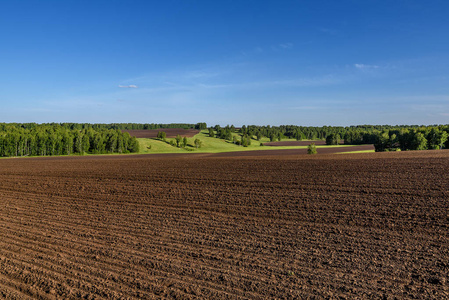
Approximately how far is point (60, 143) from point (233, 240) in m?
76.2

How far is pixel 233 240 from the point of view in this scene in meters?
12.0

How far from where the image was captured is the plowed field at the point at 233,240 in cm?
836

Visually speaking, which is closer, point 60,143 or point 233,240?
point 233,240

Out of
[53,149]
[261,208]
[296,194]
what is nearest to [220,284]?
[261,208]

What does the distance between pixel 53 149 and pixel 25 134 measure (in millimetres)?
6994

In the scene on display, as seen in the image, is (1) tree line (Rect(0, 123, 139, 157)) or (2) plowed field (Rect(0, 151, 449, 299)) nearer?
(2) plowed field (Rect(0, 151, 449, 299))

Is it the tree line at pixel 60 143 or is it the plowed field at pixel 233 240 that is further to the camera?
the tree line at pixel 60 143

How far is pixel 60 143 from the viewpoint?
7538cm

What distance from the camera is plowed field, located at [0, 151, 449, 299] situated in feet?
27.4

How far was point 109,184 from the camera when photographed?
84.5ft

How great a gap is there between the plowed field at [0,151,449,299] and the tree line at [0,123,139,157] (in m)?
55.9

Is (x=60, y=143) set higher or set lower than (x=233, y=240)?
higher

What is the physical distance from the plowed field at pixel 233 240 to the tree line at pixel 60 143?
55.9 metres

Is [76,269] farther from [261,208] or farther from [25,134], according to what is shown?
[25,134]
